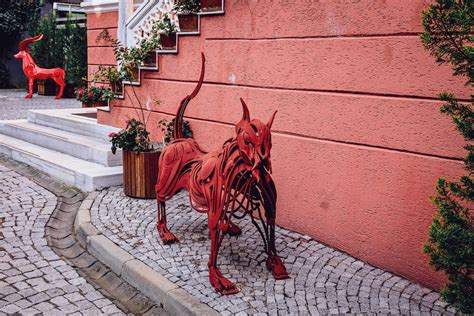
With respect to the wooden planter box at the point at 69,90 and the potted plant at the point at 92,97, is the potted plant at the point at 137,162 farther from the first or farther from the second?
the wooden planter box at the point at 69,90

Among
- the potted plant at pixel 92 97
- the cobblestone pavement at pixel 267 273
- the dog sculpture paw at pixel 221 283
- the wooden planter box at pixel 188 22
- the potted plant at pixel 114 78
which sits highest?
the wooden planter box at pixel 188 22

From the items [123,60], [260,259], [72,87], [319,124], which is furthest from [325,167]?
[72,87]

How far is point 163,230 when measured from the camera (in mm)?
4887

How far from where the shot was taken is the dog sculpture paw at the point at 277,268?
4129 mm

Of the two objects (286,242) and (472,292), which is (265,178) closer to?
(286,242)

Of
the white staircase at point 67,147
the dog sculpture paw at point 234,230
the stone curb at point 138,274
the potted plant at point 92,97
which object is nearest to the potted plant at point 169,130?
the white staircase at point 67,147

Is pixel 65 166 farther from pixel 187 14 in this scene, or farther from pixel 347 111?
pixel 347 111

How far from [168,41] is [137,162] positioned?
1829mm

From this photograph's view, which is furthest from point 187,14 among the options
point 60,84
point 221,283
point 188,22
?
point 60,84

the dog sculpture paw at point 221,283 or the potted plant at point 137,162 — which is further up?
the potted plant at point 137,162

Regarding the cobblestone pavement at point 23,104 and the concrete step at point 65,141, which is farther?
the cobblestone pavement at point 23,104

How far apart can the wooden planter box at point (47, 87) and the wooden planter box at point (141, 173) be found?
1412 centimetres

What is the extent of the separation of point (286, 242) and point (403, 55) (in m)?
2.11

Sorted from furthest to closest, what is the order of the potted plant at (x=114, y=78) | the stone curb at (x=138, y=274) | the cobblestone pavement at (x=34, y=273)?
the potted plant at (x=114, y=78), the cobblestone pavement at (x=34, y=273), the stone curb at (x=138, y=274)
